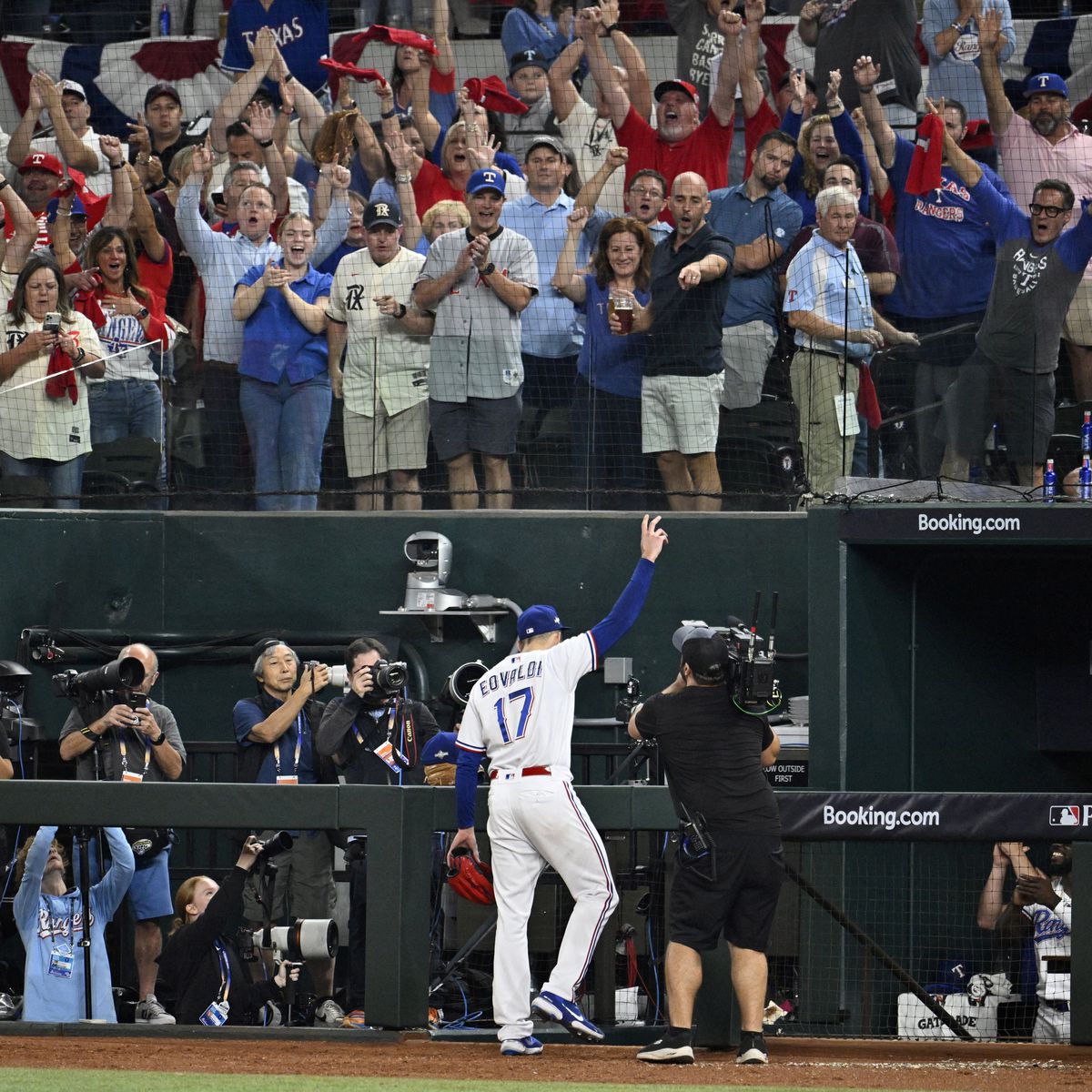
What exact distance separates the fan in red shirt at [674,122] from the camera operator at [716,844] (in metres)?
5.31

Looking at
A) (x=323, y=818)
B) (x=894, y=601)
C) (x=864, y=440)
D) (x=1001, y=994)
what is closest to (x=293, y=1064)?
(x=323, y=818)

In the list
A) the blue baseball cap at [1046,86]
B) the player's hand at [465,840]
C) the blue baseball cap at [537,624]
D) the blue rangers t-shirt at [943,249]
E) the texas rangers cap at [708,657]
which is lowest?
the player's hand at [465,840]

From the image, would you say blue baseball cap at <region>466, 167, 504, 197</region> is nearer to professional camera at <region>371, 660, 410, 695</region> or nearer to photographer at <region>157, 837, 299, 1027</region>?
professional camera at <region>371, 660, 410, 695</region>

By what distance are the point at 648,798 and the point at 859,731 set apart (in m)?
2.07

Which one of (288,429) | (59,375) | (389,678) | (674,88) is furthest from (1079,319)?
(59,375)

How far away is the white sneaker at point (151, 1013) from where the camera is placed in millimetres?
7285

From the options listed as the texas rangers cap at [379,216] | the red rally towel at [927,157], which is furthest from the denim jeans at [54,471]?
the red rally towel at [927,157]

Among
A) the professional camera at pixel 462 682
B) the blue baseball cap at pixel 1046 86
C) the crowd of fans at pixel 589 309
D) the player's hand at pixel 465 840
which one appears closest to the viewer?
the player's hand at pixel 465 840

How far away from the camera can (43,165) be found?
37.5 feet

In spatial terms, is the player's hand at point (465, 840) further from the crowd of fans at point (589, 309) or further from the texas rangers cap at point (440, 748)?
the crowd of fans at point (589, 309)

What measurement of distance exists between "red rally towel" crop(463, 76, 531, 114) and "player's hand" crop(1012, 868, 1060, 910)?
6.59 m

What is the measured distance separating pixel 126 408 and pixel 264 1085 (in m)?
5.25

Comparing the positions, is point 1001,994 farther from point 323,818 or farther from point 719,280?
point 719,280

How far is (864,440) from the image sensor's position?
952 cm
